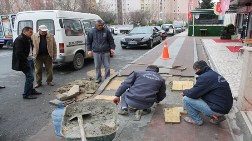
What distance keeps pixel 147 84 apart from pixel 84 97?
87.5 inches

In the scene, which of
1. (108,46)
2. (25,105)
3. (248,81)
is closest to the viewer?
(248,81)

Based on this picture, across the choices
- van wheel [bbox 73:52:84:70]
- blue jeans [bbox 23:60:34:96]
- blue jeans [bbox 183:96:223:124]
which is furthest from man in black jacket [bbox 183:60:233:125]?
van wheel [bbox 73:52:84:70]

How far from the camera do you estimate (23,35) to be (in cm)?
604

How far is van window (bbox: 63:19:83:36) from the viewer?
873 centimetres

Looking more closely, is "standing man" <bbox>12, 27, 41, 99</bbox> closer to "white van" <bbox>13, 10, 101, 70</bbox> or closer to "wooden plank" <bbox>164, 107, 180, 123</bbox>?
"white van" <bbox>13, 10, 101, 70</bbox>

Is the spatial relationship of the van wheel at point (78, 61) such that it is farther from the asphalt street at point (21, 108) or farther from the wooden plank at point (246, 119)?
the wooden plank at point (246, 119)

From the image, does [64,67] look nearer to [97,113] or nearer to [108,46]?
[108,46]

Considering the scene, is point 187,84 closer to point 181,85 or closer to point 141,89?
point 181,85

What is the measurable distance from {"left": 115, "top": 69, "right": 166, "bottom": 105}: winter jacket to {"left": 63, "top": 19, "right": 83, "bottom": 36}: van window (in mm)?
4974

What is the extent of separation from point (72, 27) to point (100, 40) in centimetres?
236

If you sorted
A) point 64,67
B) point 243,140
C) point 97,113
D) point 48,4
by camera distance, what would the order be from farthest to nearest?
point 48,4 < point 64,67 < point 243,140 < point 97,113

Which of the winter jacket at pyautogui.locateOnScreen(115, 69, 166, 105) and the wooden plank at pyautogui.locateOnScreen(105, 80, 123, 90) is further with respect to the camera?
the wooden plank at pyautogui.locateOnScreen(105, 80, 123, 90)

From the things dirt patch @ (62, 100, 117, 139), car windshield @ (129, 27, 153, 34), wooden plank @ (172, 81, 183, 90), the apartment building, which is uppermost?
the apartment building

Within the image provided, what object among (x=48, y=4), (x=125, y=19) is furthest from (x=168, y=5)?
(x=48, y=4)
